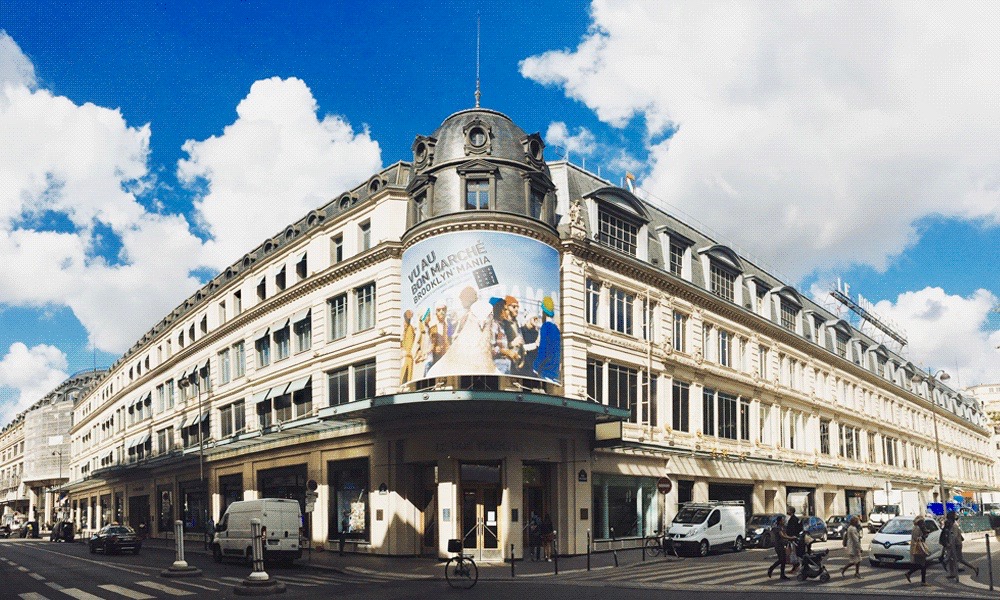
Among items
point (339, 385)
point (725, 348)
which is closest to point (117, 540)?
point (339, 385)

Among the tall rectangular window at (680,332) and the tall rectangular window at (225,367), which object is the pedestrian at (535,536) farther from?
the tall rectangular window at (225,367)

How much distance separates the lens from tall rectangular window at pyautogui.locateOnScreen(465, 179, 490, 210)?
35.8 m

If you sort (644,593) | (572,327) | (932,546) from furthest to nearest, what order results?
(572,327) → (932,546) → (644,593)

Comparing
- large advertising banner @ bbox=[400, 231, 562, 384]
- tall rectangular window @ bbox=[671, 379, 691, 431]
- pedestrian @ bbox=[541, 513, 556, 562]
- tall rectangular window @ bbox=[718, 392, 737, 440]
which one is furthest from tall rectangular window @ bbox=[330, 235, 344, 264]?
tall rectangular window @ bbox=[718, 392, 737, 440]

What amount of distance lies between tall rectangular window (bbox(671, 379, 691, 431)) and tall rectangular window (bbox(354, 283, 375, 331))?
52.6ft

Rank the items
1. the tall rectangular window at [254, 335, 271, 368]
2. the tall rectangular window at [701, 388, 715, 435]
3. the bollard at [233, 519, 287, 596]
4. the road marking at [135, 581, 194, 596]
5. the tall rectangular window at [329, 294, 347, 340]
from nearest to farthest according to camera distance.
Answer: the bollard at [233, 519, 287, 596] → the road marking at [135, 581, 194, 596] → the tall rectangular window at [329, 294, 347, 340] → the tall rectangular window at [701, 388, 715, 435] → the tall rectangular window at [254, 335, 271, 368]

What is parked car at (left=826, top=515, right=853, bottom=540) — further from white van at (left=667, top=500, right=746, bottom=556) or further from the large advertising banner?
the large advertising banner

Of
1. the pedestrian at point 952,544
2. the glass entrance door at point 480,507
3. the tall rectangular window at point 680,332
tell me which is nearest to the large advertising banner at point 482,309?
the glass entrance door at point 480,507

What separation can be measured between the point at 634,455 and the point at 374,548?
12.8 m

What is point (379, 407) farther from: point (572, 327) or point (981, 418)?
point (981, 418)

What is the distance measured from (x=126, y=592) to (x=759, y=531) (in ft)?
95.7

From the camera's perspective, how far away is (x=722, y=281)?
170ft

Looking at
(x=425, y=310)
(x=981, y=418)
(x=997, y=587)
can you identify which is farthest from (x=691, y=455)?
(x=981, y=418)

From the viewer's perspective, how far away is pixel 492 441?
34.3 m
